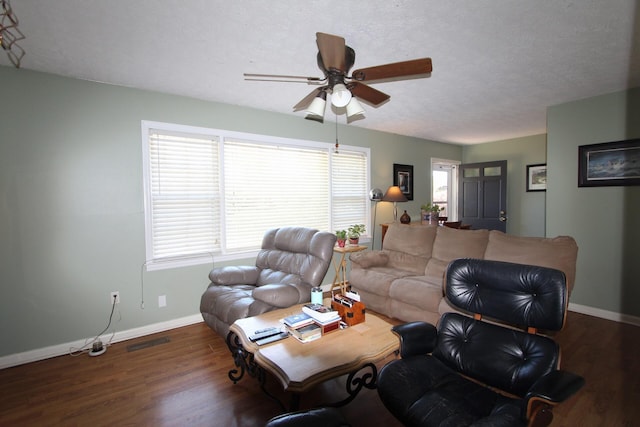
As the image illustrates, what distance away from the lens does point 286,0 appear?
1756 mm

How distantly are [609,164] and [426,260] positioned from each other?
7.53ft

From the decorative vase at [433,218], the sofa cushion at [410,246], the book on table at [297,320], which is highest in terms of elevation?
the decorative vase at [433,218]

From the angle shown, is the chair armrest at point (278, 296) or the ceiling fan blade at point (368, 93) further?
the chair armrest at point (278, 296)

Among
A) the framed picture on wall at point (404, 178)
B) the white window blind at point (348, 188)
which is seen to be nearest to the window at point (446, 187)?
the framed picture on wall at point (404, 178)

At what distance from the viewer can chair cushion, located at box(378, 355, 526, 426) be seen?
4.32 ft

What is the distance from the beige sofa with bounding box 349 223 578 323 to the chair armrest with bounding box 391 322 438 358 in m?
1.10

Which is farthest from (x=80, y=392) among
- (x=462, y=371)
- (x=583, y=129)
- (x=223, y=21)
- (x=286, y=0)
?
(x=583, y=129)

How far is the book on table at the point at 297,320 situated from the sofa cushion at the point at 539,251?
2.03m

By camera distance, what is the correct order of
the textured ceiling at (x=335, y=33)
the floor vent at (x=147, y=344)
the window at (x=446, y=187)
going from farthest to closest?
the window at (x=446, y=187), the floor vent at (x=147, y=344), the textured ceiling at (x=335, y=33)

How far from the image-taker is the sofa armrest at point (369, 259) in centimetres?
384

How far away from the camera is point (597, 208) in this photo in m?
3.52

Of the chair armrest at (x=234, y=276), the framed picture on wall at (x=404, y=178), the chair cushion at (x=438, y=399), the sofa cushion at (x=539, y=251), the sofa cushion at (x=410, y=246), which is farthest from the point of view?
the framed picture on wall at (x=404, y=178)

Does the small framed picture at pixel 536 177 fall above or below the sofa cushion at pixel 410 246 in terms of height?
above

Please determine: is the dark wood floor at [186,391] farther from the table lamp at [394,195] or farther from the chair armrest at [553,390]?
the table lamp at [394,195]
